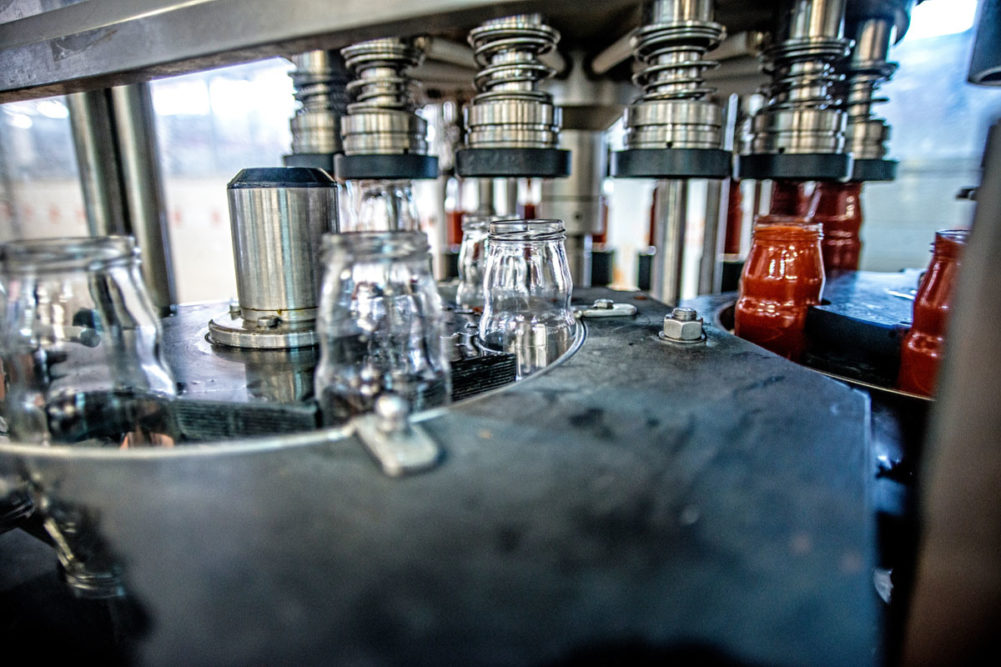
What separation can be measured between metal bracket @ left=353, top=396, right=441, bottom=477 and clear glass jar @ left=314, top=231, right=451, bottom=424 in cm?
9

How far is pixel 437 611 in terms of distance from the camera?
281 mm

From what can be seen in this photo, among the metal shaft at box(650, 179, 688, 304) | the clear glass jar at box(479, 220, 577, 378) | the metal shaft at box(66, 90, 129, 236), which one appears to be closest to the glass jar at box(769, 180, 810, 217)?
the metal shaft at box(650, 179, 688, 304)

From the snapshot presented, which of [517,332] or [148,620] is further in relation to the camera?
[517,332]

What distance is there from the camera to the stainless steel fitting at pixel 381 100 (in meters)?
0.80

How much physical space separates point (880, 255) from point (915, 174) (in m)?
0.38

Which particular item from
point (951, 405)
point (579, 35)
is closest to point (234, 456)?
point (951, 405)

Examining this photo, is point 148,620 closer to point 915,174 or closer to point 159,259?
point 159,259

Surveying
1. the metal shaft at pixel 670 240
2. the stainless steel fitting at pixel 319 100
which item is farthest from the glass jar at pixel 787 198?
the stainless steel fitting at pixel 319 100

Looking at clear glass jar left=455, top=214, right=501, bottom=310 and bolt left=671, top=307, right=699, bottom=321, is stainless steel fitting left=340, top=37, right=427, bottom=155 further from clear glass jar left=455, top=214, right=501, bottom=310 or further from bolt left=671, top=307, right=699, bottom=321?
bolt left=671, top=307, right=699, bottom=321

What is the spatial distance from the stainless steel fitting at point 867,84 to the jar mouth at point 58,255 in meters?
1.01

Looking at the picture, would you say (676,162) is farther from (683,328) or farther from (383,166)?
(383,166)

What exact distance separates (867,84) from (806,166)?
299 mm

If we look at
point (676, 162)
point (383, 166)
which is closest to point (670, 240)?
point (676, 162)

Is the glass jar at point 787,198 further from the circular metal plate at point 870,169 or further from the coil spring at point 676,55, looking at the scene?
the coil spring at point 676,55
